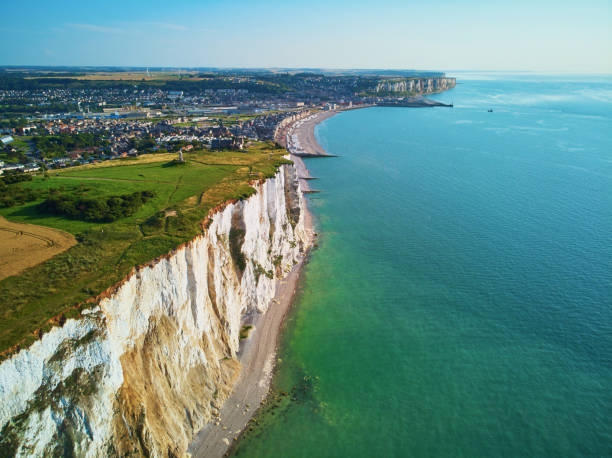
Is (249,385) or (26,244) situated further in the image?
(249,385)

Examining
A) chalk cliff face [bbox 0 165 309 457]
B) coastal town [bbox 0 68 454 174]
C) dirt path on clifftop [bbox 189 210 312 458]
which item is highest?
coastal town [bbox 0 68 454 174]

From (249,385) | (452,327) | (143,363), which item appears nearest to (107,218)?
(143,363)

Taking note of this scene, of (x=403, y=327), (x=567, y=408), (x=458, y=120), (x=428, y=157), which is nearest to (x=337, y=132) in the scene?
(x=428, y=157)

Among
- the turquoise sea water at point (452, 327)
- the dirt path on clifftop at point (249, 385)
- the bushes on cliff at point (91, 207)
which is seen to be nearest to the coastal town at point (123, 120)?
the bushes on cliff at point (91, 207)

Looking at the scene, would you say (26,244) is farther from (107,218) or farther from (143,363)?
(143,363)

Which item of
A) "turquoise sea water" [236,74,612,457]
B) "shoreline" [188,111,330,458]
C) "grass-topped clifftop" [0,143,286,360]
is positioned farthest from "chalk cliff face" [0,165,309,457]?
"turquoise sea water" [236,74,612,457]

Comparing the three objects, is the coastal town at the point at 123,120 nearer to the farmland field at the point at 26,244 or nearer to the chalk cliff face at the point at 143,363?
the farmland field at the point at 26,244

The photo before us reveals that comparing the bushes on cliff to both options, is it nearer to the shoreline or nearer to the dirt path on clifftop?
the shoreline
